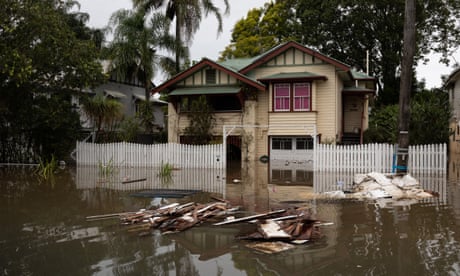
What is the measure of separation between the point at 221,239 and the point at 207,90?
59.6 feet

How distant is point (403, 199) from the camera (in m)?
11.8

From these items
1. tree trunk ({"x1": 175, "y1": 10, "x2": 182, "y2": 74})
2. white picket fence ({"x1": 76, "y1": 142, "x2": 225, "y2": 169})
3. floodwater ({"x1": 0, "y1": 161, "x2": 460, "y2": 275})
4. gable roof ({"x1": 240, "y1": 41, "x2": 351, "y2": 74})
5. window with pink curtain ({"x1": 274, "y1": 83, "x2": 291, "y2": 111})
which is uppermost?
tree trunk ({"x1": 175, "y1": 10, "x2": 182, "y2": 74})

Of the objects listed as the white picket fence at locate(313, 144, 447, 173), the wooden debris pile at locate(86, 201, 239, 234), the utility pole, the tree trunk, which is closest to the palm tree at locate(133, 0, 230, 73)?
the tree trunk

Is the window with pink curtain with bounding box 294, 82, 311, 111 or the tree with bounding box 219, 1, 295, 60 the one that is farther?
the tree with bounding box 219, 1, 295, 60

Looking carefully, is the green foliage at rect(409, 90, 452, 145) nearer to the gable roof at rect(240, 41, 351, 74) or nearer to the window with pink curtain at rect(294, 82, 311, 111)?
the gable roof at rect(240, 41, 351, 74)

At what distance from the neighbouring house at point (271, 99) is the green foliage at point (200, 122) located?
2.40 feet

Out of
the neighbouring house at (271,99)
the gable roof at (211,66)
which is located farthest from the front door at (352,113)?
the gable roof at (211,66)

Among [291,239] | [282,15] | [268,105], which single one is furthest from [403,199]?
[282,15]

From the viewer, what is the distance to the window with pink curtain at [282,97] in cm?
2498

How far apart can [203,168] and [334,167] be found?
19.1 ft

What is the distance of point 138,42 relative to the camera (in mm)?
28844

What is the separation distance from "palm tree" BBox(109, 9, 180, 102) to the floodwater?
16354mm

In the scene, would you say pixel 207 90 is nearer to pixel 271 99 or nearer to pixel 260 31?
pixel 271 99

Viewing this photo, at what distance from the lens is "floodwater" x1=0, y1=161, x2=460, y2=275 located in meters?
6.07
